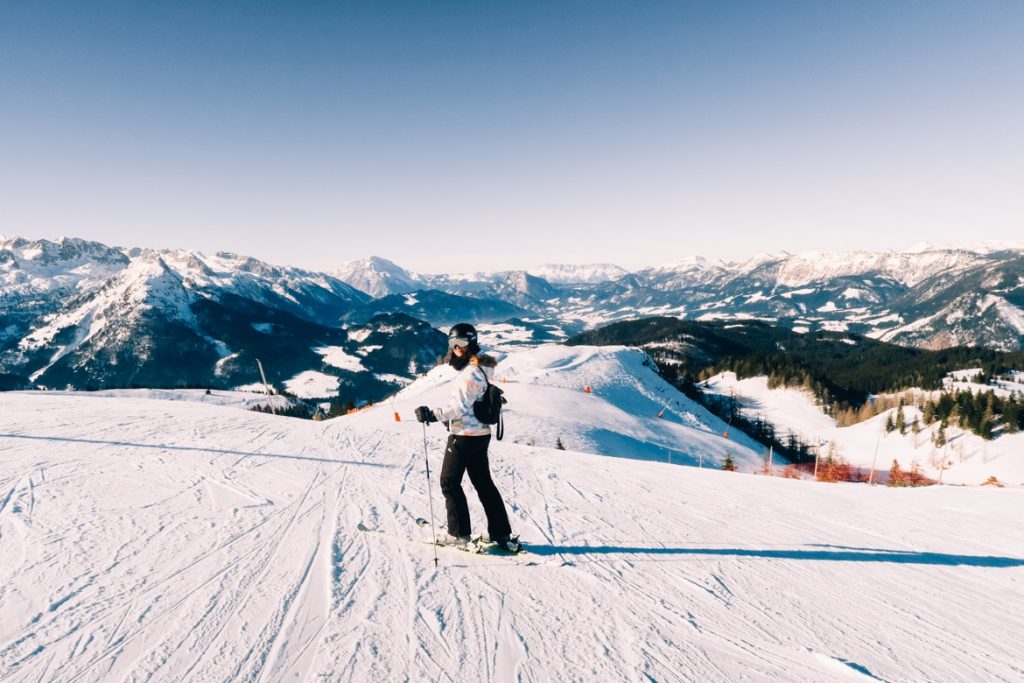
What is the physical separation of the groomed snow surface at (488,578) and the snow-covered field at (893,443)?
7005 centimetres

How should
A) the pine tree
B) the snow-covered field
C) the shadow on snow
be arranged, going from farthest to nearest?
the snow-covered field < the pine tree < the shadow on snow

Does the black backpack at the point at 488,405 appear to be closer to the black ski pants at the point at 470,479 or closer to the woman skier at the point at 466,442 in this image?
the woman skier at the point at 466,442

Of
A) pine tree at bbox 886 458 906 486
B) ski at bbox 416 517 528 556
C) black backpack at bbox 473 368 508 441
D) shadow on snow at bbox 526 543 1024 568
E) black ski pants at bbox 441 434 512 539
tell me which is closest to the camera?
black backpack at bbox 473 368 508 441

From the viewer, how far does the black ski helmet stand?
598cm

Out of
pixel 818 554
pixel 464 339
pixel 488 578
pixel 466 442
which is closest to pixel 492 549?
pixel 488 578

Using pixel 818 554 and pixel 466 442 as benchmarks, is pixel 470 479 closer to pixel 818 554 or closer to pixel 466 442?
pixel 466 442

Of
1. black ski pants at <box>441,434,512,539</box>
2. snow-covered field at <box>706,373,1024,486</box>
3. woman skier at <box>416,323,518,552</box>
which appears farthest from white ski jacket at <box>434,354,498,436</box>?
snow-covered field at <box>706,373,1024,486</box>

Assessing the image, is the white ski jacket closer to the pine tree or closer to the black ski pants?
the black ski pants

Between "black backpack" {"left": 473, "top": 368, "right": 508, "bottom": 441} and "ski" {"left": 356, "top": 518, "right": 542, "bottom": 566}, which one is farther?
"ski" {"left": 356, "top": 518, "right": 542, "bottom": 566}

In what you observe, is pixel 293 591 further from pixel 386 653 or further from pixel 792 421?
pixel 792 421

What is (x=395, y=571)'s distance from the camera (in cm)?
559

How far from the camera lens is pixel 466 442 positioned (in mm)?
5891

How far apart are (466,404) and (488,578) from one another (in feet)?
7.04

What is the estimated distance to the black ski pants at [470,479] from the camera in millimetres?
5902
